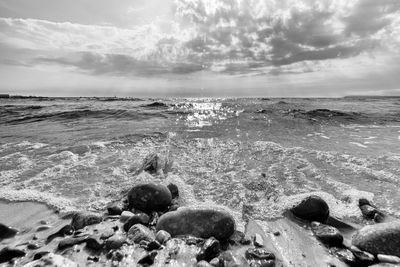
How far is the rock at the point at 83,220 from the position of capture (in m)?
3.54

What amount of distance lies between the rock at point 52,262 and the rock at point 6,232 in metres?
1.06

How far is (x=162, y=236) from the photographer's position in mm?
3205

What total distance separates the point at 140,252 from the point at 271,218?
2106 millimetres

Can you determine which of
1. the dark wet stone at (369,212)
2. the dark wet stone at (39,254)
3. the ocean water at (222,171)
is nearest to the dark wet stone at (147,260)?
the dark wet stone at (39,254)

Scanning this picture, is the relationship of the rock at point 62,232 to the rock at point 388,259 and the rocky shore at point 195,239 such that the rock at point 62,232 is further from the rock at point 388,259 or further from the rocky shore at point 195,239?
the rock at point 388,259

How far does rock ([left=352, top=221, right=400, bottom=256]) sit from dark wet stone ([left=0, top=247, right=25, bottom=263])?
13.6 ft

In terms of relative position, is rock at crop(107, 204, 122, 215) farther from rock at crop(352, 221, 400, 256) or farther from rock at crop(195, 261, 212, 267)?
rock at crop(352, 221, 400, 256)

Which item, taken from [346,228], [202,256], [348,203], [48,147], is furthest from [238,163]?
[48,147]

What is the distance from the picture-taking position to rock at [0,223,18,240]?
3332 mm

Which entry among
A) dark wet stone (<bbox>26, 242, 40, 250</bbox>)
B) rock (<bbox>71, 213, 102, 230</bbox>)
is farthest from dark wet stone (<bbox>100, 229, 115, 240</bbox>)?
dark wet stone (<bbox>26, 242, 40, 250</bbox>)

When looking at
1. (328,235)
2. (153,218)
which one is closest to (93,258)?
(153,218)

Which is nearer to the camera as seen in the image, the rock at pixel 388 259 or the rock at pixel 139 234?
the rock at pixel 388 259

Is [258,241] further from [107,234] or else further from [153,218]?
[107,234]

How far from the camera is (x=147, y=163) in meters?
6.22
